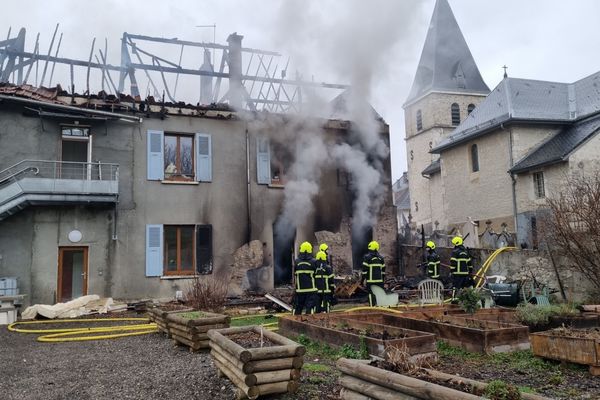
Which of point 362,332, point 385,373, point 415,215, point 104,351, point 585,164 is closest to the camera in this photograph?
point 385,373

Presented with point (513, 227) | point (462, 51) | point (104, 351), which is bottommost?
point (104, 351)

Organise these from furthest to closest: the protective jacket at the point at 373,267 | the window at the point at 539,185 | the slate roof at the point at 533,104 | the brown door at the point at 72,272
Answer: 1. the slate roof at the point at 533,104
2. the window at the point at 539,185
3. the brown door at the point at 72,272
4. the protective jacket at the point at 373,267

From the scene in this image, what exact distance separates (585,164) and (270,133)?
1406cm

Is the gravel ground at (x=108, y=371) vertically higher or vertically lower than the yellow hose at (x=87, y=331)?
lower

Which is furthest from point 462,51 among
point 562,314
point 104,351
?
point 104,351

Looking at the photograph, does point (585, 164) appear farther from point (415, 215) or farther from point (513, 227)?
point (415, 215)

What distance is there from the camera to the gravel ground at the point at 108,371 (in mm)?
6086

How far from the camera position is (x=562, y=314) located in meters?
9.19

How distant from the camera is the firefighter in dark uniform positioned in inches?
452

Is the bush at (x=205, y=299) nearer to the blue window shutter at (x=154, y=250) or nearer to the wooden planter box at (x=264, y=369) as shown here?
the blue window shutter at (x=154, y=250)

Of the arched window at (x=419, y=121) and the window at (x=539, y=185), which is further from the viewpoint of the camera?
the arched window at (x=419, y=121)

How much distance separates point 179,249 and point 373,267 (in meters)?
7.19

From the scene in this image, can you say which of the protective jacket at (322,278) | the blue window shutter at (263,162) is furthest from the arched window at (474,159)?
the protective jacket at (322,278)

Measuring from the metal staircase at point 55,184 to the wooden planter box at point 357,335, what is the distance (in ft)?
26.5
